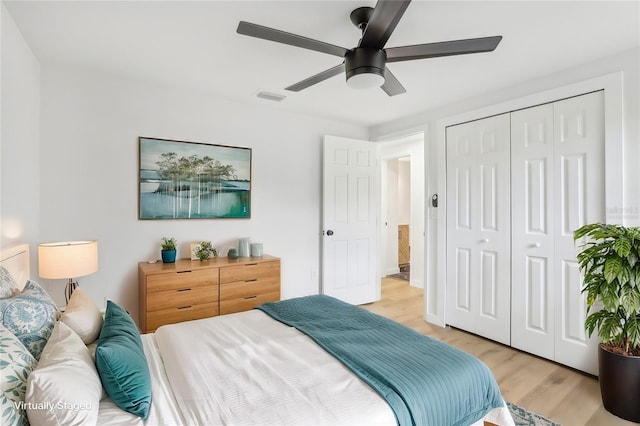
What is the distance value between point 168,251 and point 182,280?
353 millimetres

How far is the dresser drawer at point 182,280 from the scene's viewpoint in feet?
8.84

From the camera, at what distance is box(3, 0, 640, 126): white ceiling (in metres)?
1.86

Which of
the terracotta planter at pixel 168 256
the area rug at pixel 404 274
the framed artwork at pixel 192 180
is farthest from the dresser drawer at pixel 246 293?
the area rug at pixel 404 274

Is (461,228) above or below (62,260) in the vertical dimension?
above

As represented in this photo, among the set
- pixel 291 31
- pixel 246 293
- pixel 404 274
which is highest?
pixel 291 31

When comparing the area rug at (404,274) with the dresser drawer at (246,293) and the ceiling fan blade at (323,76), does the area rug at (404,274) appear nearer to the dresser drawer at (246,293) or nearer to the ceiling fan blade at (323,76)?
the dresser drawer at (246,293)

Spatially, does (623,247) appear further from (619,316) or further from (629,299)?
(619,316)

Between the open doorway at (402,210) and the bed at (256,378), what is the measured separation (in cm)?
379

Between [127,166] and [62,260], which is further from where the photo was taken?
[127,166]

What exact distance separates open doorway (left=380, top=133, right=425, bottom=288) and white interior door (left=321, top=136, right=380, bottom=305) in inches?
41.6

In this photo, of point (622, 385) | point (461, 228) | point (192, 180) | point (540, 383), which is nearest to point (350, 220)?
point (461, 228)

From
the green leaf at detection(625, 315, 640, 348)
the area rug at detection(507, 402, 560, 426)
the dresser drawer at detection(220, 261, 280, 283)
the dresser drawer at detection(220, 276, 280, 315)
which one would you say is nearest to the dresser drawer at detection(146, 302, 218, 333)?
the dresser drawer at detection(220, 276, 280, 315)

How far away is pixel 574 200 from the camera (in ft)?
8.50

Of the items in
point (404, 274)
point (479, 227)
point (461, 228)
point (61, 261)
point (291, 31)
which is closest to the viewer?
point (291, 31)
